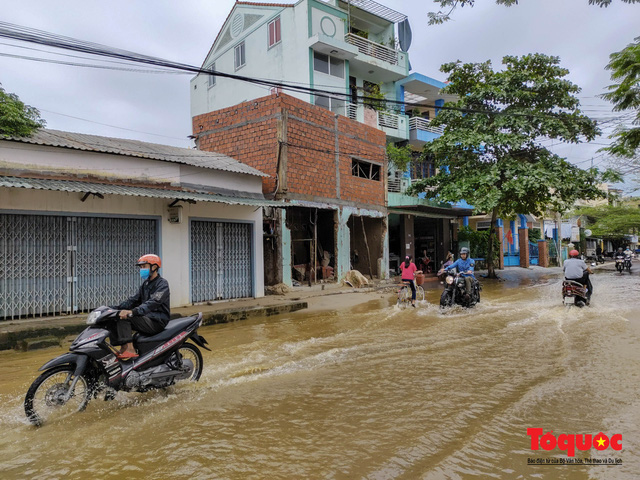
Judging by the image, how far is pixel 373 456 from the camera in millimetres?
3498

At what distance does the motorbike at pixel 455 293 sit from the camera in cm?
1108

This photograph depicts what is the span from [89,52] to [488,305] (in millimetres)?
11382

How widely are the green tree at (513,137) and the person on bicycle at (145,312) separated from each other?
1636 centimetres

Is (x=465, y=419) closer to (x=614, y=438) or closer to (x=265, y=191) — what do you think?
(x=614, y=438)

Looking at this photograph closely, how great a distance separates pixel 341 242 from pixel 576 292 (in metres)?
8.97

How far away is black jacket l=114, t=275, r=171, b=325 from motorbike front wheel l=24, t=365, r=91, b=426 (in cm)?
85

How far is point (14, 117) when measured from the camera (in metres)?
9.71

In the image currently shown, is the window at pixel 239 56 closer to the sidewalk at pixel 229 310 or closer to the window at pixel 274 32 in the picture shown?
the window at pixel 274 32

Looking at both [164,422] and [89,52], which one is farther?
[89,52]

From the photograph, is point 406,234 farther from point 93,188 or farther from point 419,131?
point 93,188

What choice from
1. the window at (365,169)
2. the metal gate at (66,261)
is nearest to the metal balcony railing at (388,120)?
the window at (365,169)

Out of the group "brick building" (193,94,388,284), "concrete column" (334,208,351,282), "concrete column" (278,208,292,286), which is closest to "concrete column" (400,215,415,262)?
"brick building" (193,94,388,284)

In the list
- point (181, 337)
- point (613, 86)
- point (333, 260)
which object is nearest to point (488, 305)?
point (613, 86)

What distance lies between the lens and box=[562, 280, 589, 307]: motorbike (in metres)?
11.1
